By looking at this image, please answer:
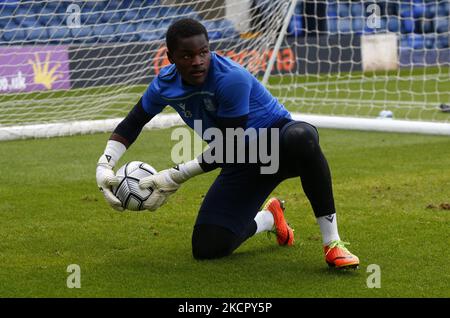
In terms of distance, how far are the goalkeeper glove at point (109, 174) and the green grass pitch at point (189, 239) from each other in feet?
1.08

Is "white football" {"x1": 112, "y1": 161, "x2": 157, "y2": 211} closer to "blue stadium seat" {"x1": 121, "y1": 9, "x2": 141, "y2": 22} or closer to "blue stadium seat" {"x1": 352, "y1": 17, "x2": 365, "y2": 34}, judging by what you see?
"blue stadium seat" {"x1": 121, "y1": 9, "x2": 141, "y2": 22}

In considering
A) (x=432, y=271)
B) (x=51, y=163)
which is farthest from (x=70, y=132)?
(x=432, y=271)

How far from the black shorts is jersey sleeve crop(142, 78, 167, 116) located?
20.0 inches

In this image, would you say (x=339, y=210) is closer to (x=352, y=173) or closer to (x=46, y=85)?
(x=352, y=173)

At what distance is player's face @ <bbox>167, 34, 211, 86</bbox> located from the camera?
14.1 ft

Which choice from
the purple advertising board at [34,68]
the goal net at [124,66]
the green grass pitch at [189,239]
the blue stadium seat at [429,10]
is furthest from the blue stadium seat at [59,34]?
the blue stadium seat at [429,10]

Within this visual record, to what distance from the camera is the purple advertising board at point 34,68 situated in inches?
431

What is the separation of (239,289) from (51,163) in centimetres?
433

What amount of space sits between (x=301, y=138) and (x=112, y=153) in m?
1.06

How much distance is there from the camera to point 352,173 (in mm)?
7348

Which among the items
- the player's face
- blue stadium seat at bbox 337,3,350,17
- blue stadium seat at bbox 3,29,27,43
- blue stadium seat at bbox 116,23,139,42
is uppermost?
blue stadium seat at bbox 337,3,350,17

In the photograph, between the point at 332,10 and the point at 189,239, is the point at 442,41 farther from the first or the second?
the point at 189,239

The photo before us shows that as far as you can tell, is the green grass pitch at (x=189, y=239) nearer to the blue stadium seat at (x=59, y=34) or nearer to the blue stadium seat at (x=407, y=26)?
the blue stadium seat at (x=59, y=34)

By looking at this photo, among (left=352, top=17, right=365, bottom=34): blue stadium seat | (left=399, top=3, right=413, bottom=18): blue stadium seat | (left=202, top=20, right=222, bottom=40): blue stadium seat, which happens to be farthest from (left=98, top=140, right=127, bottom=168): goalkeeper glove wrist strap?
(left=399, top=3, right=413, bottom=18): blue stadium seat
